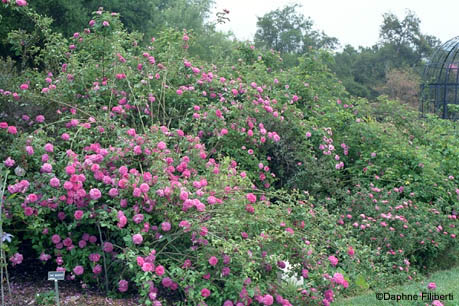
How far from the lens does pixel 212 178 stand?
4.59m

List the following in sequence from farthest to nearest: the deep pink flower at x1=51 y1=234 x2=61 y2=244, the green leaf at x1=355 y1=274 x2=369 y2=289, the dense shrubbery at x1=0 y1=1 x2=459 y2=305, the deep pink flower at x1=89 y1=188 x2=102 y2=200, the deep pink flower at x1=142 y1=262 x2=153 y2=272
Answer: the green leaf at x1=355 y1=274 x2=369 y2=289 < the deep pink flower at x1=51 y1=234 x2=61 y2=244 < the dense shrubbery at x1=0 y1=1 x2=459 y2=305 < the deep pink flower at x1=89 y1=188 x2=102 y2=200 < the deep pink flower at x1=142 y1=262 x2=153 y2=272

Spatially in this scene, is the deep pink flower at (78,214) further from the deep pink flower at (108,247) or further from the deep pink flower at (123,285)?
the deep pink flower at (123,285)

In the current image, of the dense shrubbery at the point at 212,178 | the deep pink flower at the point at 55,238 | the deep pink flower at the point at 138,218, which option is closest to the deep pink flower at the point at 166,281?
A: the dense shrubbery at the point at 212,178

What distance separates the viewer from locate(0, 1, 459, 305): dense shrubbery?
3887 mm

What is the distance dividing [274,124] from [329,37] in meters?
32.4

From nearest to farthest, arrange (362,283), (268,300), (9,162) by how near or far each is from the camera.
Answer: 1. (268,300)
2. (9,162)
3. (362,283)

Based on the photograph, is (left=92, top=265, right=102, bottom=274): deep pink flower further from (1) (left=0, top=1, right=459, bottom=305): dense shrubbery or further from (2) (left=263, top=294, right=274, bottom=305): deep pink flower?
(2) (left=263, top=294, right=274, bottom=305): deep pink flower

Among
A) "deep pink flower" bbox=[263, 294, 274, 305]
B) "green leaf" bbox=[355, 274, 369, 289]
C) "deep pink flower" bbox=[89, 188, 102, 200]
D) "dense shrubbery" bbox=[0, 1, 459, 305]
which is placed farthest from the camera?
"green leaf" bbox=[355, 274, 369, 289]

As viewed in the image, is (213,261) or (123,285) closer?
(213,261)

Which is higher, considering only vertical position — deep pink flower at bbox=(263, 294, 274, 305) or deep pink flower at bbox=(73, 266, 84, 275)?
deep pink flower at bbox=(73, 266, 84, 275)

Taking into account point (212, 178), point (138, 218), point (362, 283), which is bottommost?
point (362, 283)

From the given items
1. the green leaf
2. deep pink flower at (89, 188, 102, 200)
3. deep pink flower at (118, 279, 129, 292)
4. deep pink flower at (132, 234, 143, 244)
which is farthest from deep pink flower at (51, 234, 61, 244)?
the green leaf

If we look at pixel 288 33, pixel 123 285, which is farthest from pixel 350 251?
pixel 288 33

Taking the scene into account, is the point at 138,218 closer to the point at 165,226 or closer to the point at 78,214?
the point at 165,226
